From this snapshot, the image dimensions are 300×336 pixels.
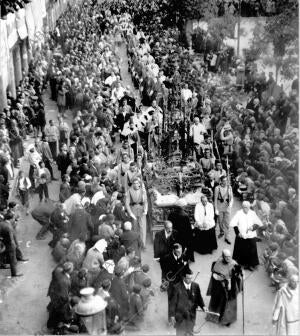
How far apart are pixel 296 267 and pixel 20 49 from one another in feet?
72.8

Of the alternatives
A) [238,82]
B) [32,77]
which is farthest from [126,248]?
[238,82]

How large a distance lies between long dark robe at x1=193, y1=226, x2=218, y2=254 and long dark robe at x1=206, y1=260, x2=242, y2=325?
94.7 inches

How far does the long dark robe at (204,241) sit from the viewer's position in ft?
45.5

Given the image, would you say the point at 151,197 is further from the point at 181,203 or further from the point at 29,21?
the point at 29,21

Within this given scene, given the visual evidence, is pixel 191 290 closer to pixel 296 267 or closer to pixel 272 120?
pixel 296 267

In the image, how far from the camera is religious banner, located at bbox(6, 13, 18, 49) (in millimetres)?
26312

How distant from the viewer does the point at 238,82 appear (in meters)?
27.6

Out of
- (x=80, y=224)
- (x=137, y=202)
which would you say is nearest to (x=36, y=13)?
(x=137, y=202)

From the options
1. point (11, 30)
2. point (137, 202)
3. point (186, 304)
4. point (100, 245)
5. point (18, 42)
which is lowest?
point (186, 304)

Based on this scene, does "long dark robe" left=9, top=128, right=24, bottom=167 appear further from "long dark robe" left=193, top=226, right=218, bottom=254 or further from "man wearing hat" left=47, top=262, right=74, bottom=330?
"man wearing hat" left=47, top=262, right=74, bottom=330

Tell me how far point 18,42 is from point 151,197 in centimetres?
1604

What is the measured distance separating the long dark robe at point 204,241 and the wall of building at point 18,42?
13.0 m

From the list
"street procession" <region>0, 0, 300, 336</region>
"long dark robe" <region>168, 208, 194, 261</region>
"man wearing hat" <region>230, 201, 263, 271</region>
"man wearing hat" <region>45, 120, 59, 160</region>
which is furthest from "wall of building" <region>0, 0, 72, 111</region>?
"man wearing hat" <region>230, 201, 263, 271</region>

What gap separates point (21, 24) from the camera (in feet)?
94.1
